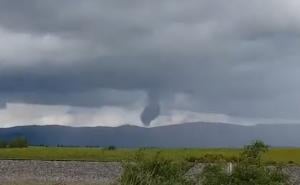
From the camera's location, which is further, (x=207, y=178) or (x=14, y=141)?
(x=14, y=141)

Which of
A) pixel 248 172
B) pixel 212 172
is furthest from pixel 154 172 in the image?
pixel 248 172

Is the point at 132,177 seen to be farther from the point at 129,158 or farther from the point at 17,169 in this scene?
the point at 17,169

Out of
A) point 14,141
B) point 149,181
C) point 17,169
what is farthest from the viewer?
point 14,141

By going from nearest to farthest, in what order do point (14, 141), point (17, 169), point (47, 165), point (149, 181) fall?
point (149, 181) → point (17, 169) → point (47, 165) → point (14, 141)

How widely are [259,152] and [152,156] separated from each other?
2194mm

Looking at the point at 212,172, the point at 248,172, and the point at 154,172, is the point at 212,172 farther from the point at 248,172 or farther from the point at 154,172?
the point at 154,172

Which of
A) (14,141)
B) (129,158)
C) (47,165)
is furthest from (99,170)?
(14,141)

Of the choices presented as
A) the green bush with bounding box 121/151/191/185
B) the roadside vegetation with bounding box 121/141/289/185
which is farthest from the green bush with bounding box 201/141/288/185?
the green bush with bounding box 121/151/191/185

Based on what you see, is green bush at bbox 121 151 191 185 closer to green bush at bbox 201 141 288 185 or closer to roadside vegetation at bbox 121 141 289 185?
roadside vegetation at bbox 121 141 289 185

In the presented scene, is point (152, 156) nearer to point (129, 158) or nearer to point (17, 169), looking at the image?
point (129, 158)

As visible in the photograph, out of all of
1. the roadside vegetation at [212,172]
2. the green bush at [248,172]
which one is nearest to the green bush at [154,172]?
the roadside vegetation at [212,172]

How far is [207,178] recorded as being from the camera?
13.3m

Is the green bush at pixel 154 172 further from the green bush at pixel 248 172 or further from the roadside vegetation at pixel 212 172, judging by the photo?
the green bush at pixel 248 172

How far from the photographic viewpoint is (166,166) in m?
13.5
